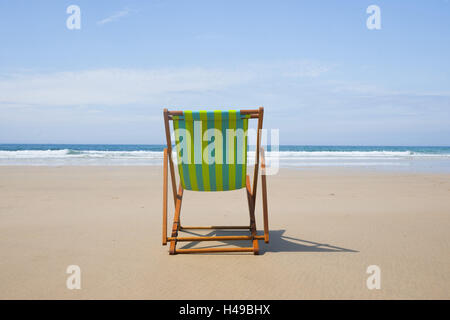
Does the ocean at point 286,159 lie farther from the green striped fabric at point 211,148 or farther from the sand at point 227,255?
the green striped fabric at point 211,148

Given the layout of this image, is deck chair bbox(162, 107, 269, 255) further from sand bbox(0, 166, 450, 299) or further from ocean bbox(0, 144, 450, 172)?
ocean bbox(0, 144, 450, 172)

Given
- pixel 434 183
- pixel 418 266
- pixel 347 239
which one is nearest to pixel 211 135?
pixel 347 239

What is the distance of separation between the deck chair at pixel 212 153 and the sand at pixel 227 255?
0.26 metres

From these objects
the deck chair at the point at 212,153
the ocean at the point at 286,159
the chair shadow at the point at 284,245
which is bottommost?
the chair shadow at the point at 284,245

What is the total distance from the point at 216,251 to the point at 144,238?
866 millimetres

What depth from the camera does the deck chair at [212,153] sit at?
3.12 m

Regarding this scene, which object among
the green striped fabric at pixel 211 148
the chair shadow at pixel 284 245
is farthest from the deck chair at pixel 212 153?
the chair shadow at pixel 284 245

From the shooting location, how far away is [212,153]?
3291 mm

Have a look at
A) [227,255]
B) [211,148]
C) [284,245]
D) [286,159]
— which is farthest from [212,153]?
[286,159]

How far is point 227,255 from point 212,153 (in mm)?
918

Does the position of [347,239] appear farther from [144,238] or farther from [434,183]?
[434,183]

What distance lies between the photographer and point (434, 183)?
811 cm

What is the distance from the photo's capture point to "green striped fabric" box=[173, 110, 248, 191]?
10.4 feet
